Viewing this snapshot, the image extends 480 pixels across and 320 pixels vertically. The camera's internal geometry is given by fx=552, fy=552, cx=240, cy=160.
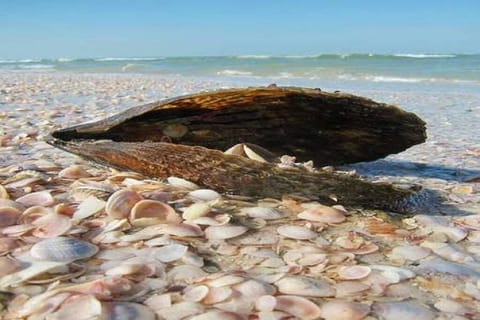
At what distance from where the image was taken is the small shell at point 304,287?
1429 millimetres

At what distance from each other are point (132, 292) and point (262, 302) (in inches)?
13.1

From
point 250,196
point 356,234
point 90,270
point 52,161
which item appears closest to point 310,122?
point 250,196

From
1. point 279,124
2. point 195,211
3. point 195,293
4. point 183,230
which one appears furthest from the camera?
point 279,124

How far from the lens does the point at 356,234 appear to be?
1903 millimetres

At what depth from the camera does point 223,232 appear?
1.87 meters

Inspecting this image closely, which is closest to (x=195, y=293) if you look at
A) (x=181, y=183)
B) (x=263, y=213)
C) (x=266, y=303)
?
(x=266, y=303)

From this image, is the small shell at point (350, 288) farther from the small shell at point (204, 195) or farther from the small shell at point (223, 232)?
the small shell at point (204, 195)

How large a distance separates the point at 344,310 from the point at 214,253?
53 cm

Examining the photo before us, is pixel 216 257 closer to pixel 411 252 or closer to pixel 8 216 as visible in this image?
pixel 411 252

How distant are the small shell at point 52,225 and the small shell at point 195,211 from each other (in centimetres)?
40

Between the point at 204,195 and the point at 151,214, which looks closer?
the point at 151,214

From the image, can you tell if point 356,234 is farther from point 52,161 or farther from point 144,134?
point 52,161

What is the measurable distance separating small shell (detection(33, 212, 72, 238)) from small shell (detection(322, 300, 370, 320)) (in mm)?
930

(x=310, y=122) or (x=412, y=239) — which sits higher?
(x=310, y=122)
